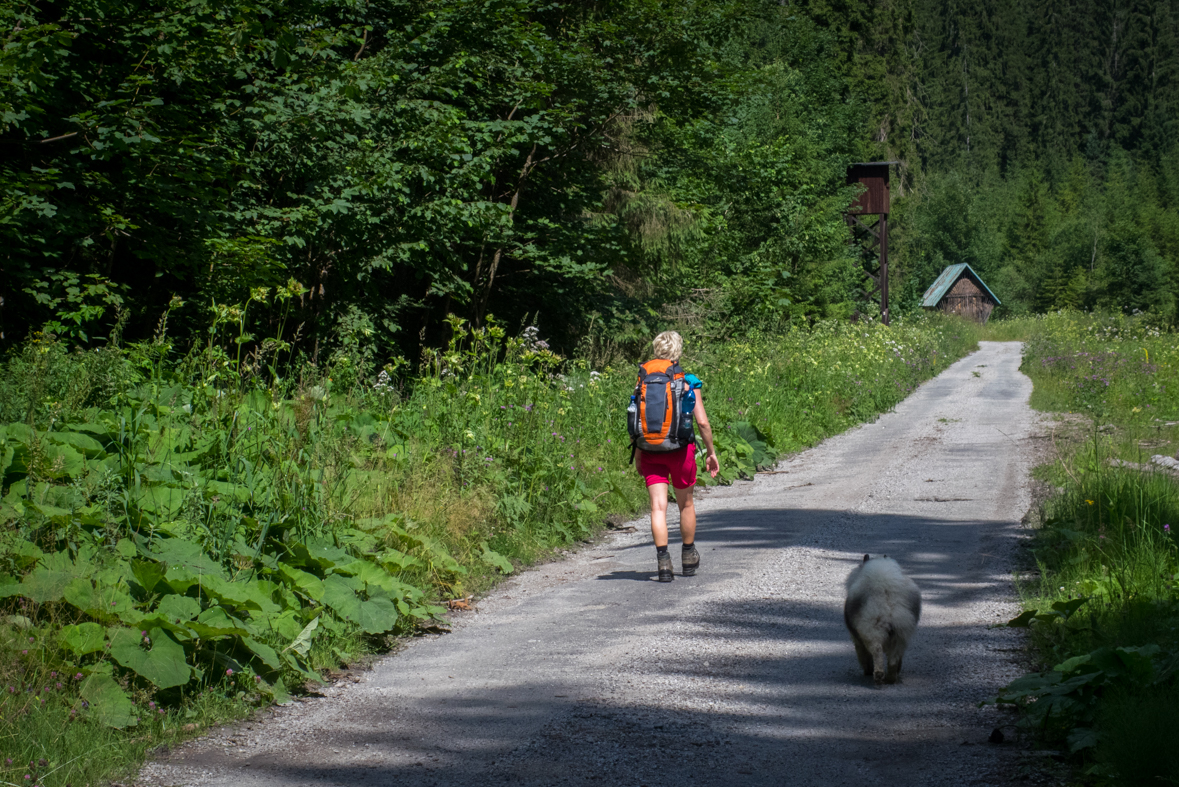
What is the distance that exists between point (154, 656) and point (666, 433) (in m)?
4.01

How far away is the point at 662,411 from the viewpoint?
734 cm

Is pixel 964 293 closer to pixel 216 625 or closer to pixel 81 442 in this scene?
pixel 81 442

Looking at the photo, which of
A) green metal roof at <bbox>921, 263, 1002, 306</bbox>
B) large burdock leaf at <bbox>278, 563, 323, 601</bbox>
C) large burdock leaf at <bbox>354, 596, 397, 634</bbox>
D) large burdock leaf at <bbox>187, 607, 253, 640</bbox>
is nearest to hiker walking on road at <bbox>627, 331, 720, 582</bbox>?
large burdock leaf at <bbox>354, 596, 397, 634</bbox>

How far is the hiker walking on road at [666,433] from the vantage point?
7336mm

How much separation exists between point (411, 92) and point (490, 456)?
30.5ft

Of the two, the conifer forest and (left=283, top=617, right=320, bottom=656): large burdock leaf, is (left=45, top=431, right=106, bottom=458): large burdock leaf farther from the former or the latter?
(left=283, top=617, right=320, bottom=656): large burdock leaf

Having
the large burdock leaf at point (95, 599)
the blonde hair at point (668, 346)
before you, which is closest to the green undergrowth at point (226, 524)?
the large burdock leaf at point (95, 599)

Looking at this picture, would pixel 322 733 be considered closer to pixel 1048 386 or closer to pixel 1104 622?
pixel 1104 622

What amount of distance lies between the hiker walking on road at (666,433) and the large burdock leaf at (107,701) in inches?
156

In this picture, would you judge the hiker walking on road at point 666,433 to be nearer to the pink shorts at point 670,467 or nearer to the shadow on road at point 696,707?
the pink shorts at point 670,467

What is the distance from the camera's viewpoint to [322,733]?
447 cm

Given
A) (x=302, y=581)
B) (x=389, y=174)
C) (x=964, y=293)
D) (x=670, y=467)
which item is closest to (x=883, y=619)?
(x=670, y=467)

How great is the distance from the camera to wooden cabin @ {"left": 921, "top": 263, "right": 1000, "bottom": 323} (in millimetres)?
80875

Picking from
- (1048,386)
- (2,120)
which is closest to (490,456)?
(2,120)
